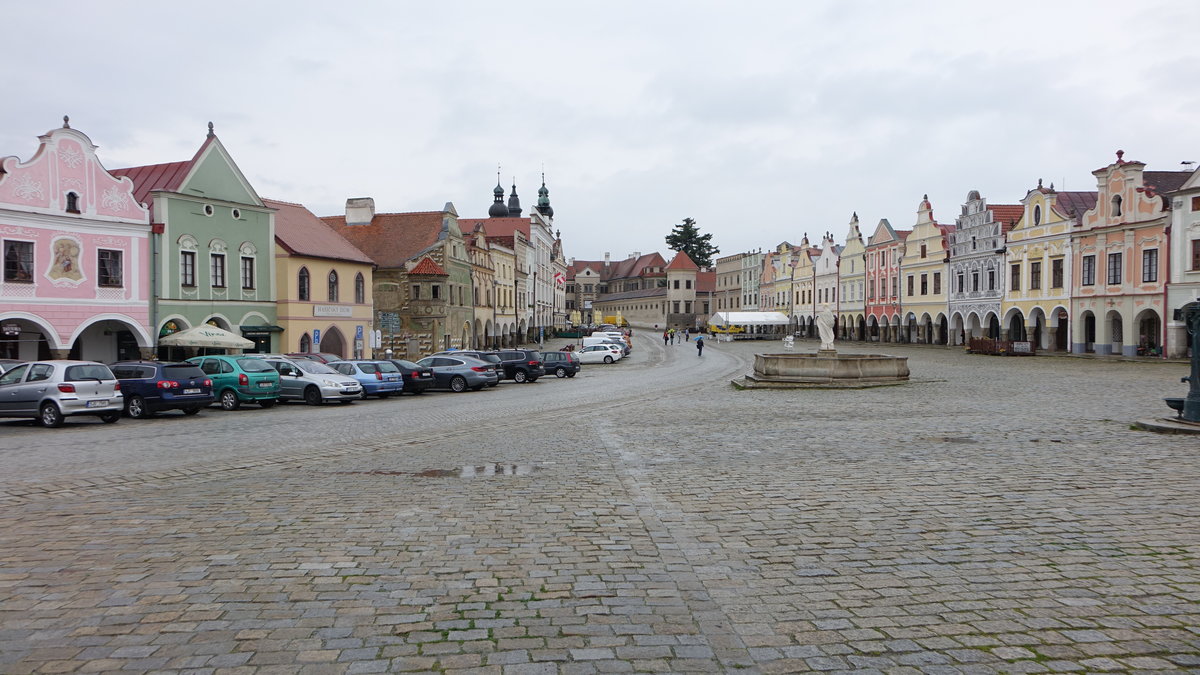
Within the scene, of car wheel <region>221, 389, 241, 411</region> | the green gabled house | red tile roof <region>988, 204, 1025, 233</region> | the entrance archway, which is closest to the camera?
car wheel <region>221, 389, 241, 411</region>

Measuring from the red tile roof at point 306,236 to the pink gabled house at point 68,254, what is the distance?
26.4 feet

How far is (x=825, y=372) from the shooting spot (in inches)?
1107

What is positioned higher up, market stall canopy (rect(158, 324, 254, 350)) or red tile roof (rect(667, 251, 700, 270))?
red tile roof (rect(667, 251, 700, 270))

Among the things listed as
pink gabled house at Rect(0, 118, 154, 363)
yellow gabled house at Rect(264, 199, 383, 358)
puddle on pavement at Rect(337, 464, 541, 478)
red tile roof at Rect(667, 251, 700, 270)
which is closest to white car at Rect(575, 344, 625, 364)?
yellow gabled house at Rect(264, 199, 383, 358)

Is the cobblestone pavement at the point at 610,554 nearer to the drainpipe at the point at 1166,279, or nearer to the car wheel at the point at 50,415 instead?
the car wheel at the point at 50,415

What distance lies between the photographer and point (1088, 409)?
1930 cm

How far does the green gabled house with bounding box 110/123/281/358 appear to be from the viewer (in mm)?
34438

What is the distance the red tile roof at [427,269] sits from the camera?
50750 millimetres

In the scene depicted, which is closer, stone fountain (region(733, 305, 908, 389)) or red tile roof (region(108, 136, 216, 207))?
stone fountain (region(733, 305, 908, 389))

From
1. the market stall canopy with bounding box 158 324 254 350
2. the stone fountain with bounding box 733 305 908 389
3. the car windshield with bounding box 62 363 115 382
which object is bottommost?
the stone fountain with bounding box 733 305 908 389

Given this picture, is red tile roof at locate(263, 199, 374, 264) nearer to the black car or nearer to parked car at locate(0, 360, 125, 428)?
the black car

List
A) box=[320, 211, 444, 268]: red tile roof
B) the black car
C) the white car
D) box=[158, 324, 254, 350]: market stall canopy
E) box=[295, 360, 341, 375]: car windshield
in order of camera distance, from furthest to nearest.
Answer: the white car < box=[320, 211, 444, 268]: red tile roof < the black car < box=[158, 324, 254, 350]: market stall canopy < box=[295, 360, 341, 375]: car windshield

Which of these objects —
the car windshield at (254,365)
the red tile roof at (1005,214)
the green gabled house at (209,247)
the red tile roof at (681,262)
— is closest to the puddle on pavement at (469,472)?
the car windshield at (254,365)

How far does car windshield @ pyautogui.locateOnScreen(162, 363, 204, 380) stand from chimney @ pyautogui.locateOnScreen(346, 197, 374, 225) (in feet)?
116
